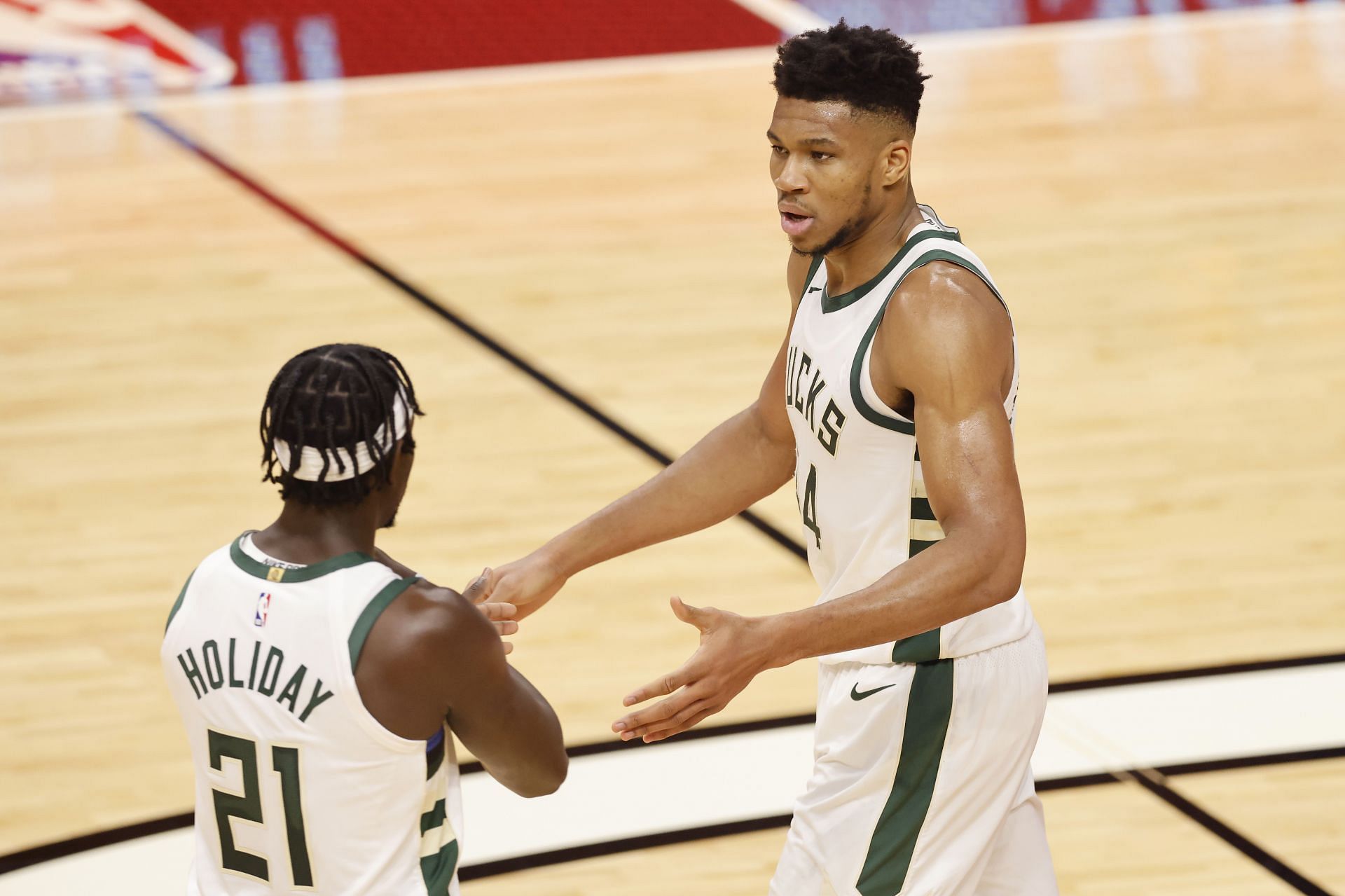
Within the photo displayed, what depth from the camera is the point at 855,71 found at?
2.47 m

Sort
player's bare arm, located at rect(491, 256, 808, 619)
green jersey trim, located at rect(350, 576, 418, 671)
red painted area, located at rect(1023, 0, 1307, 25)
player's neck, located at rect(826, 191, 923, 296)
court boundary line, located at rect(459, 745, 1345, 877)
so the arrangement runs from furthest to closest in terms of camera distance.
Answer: red painted area, located at rect(1023, 0, 1307, 25) < court boundary line, located at rect(459, 745, 1345, 877) < player's bare arm, located at rect(491, 256, 808, 619) < player's neck, located at rect(826, 191, 923, 296) < green jersey trim, located at rect(350, 576, 418, 671)

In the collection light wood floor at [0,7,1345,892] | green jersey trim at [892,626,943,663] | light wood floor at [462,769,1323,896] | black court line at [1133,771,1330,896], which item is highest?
green jersey trim at [892,626,943,663]

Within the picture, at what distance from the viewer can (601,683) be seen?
170 inches

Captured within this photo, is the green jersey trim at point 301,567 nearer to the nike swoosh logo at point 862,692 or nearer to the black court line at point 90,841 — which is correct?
the nike swoosh logo at point 862,692

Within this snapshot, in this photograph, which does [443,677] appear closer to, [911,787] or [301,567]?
[301,567]

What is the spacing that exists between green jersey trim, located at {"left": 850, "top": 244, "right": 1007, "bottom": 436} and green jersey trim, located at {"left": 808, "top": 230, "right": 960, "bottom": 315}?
0.14 feet

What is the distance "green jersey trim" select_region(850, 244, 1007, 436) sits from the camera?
251 cm

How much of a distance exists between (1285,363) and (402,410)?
15.0 feet

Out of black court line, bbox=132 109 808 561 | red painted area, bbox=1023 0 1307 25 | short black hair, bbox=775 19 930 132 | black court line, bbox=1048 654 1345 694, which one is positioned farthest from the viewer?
red painted area, bbox=1023 0 1307 25

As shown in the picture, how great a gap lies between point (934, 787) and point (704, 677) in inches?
24.0

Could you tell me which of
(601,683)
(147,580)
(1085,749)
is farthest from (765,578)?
(147,580)

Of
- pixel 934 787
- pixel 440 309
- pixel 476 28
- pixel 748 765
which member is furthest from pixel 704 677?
pixel 476 28

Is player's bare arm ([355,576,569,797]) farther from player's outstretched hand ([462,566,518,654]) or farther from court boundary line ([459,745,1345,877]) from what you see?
court boundary line ([459,745,1345,877])


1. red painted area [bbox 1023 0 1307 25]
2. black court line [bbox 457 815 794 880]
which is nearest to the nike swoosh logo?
black court line [bbox 457 815 794 880]
